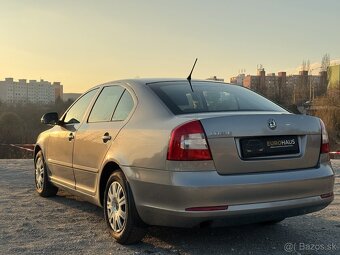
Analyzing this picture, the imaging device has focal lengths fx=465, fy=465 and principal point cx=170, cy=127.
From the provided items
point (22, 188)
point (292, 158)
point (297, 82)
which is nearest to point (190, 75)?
point (292, 158)

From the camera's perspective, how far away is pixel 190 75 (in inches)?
216

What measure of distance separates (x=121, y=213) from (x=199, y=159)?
1223mm

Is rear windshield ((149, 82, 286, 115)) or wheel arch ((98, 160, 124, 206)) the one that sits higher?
rear windshield ((149, 82, 286, 115))

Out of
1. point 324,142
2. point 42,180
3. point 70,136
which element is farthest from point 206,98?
point 42,180

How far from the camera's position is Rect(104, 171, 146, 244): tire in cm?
445

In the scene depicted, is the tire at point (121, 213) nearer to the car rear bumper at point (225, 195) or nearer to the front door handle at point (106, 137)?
the car rear bumper at point (225, 195)

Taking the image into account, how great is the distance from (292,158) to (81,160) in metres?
2.54

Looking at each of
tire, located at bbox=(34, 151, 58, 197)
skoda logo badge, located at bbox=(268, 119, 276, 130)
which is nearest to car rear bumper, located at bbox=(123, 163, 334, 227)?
skoda logo badge, located at bbox=(268, 119, 276, 130)

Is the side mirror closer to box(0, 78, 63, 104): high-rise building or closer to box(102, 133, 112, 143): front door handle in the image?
box(102, 133, 112, 143): front door handle

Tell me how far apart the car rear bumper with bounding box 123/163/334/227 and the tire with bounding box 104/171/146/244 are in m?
0.15

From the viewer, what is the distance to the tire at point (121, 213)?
14.6 ft

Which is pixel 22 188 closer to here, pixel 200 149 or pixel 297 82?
A: pixel 200 149

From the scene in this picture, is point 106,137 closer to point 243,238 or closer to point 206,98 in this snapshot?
point 206,98

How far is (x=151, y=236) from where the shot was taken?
4926mm
